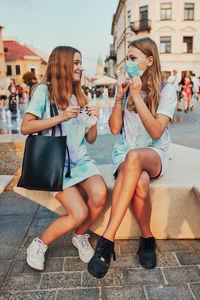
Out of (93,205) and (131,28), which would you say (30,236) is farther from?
(131,28)

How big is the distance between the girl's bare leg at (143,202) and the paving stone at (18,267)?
2.88ft

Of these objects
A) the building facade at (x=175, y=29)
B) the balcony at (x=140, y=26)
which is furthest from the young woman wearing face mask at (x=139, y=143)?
the balcony at (x=140, y=26)

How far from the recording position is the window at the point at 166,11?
28391 mm

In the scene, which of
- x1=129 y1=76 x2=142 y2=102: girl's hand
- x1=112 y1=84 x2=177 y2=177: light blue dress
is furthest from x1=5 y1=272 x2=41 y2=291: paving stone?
x1=129 y1=76 x2=142 y2=102: girl's hand

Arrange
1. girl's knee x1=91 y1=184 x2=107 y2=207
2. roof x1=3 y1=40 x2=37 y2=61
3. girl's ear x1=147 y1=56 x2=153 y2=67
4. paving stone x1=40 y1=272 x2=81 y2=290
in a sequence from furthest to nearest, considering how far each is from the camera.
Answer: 1. roof x1=3 y1=40 x2=37 y2=61
2. girl's ear x1=147 y1=56 x2=153 y2=67
3. girl's knee x1=91 y1=184 x2=107 y2=207
4. paving stone x1=40 y1=272 x2=81 y2=290

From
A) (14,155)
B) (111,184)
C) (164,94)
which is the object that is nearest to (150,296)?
(111,184)

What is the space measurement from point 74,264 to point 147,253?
1.71 ft

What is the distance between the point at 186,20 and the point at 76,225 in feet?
102

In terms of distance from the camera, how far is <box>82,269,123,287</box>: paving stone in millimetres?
1738

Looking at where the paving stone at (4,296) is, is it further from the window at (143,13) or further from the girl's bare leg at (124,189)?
the window at (143,13)

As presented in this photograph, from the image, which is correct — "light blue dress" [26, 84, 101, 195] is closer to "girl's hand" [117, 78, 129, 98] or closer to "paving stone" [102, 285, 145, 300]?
"girl's hand" [117, 78, 129, 98]

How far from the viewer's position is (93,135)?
2.25 meters

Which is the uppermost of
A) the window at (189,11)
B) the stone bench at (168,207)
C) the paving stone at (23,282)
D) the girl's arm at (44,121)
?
the window at (189,11)

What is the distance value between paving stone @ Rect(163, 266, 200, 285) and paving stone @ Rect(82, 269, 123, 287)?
316 millimetres
